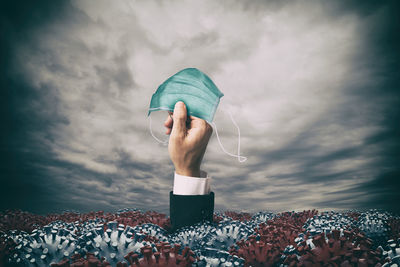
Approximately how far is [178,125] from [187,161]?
57 centimetres

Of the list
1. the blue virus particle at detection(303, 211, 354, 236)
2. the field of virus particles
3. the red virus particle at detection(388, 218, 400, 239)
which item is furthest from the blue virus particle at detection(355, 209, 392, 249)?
the field of virus particles

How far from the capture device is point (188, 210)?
3117 mm

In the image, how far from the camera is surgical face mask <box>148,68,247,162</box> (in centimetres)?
358

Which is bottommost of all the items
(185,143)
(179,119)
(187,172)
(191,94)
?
(187,172)

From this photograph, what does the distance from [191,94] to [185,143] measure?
0.83 meters

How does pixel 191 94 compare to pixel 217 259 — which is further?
pixel 191 94

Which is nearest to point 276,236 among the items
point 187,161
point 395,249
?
point 395,249

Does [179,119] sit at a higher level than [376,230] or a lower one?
higher

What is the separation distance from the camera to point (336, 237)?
1540 mm

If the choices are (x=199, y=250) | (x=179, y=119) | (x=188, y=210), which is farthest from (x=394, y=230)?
(x=179, y=119)

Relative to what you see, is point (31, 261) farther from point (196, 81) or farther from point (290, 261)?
point (196, 81)

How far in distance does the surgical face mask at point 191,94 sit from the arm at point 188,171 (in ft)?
0.60

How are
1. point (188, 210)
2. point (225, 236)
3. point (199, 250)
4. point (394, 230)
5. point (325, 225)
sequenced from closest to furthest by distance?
1. point (199, 250)
2. point (225, 236)
3. point (325, 225)
4. point (394, 230)
5. point (188, 210)

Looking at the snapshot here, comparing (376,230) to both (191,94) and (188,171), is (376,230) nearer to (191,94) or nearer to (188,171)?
(188,171)
